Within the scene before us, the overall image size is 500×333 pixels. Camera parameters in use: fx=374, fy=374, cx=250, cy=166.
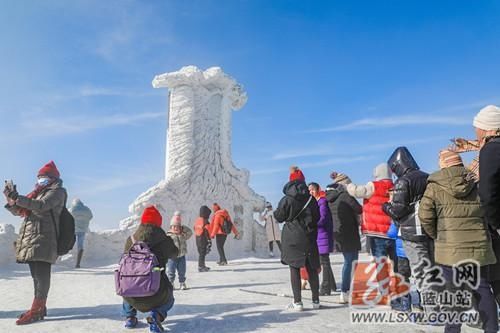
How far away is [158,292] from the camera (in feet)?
12.8

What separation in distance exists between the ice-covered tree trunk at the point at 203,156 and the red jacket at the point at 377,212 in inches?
342

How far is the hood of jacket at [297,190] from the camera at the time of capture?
4812 millimetres

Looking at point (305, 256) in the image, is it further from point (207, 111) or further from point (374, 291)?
point (207, 111)

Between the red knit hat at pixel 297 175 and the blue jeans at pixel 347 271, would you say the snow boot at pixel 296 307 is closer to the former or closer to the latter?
the blue jeans at pixel 347 271

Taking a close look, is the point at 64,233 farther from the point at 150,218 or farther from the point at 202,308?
the point at 202,308

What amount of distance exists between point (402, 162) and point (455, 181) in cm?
133

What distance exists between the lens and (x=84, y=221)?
10273 millimetres

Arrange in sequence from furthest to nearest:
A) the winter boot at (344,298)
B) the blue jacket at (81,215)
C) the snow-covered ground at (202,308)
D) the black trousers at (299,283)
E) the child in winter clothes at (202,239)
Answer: the blue jacket at (81,215)
the child in winter clothes at (202,239)
the winter boot at (344,298)
the black trousers at (299,283)
the snow-covered ground at (202,308)

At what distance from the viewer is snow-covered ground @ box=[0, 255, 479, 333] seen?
4.05 m

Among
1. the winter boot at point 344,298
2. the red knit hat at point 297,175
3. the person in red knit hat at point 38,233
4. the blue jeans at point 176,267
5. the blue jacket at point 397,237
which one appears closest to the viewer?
the person in red knit hat at point 38,233

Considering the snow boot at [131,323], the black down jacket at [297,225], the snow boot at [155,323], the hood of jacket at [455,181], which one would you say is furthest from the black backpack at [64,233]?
the hood of jacket at [455,181]


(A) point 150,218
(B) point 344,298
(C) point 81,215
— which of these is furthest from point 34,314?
(C) point 81,215

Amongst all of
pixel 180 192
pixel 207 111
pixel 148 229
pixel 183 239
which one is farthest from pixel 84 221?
pixel 148 229

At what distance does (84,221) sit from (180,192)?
3.52 meters
